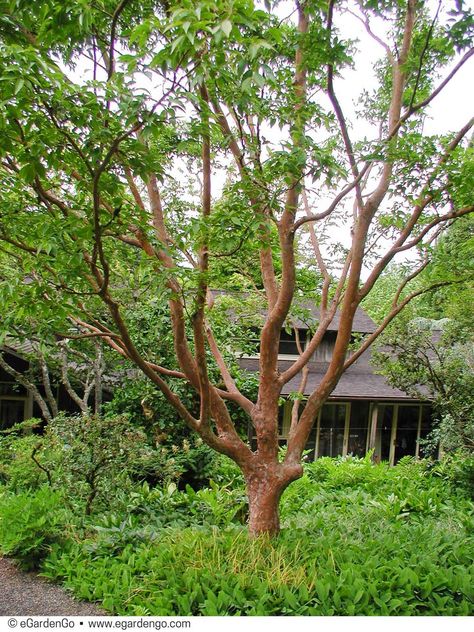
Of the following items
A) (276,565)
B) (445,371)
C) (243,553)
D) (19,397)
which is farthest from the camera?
(19,397)

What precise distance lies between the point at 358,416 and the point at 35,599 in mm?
11873

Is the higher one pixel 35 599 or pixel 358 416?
pixel 358 416

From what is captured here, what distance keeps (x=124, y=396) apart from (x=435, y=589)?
5838 millimetres

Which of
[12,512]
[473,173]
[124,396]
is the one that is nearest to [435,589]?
[473,173]

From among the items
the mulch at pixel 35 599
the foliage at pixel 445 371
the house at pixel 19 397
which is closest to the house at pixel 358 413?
the house at pixel 19 397

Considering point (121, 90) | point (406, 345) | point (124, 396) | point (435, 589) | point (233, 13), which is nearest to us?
point (233, 13)

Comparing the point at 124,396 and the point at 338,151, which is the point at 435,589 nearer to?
the point at 338,151

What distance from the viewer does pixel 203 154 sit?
434cm

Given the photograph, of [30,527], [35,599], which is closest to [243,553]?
[35,599]

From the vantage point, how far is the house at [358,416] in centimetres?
1431

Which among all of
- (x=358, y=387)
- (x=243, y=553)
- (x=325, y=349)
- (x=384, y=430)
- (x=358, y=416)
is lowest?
(x=384, y=430)

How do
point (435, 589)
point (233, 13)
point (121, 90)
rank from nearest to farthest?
point (233, 13) → point (121, 90) → point (435, 589)

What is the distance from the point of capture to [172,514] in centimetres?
607

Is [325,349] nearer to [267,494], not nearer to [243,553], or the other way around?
[267,494]
